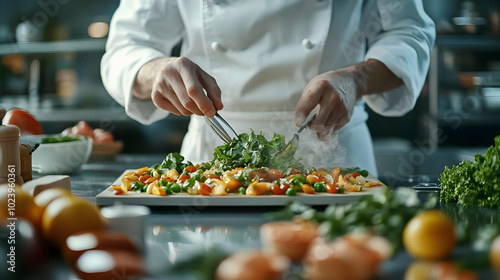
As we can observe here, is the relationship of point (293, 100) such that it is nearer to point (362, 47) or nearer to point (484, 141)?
point (362, 47)

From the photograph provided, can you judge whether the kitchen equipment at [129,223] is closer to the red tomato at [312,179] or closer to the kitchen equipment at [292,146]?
the red tomato at [312,179]

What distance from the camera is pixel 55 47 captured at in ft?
12.1

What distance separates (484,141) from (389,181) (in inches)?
89.9

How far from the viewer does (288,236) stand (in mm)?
724

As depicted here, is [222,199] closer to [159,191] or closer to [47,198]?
[159,191]

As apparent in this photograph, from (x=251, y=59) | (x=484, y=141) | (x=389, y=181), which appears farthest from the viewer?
(x=484, y=141)

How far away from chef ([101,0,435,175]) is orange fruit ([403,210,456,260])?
2.64 feet

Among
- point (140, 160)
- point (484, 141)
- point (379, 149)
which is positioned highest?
point (140, 160)

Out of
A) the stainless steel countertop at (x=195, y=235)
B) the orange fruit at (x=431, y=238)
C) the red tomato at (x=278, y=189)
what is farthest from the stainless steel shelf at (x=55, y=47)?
the orange fruit at (x=431, y=238)

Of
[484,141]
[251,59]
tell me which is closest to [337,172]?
[251,59]

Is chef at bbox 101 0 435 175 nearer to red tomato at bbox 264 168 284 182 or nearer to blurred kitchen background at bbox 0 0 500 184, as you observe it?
red tomato at bbox 264 168 284 182

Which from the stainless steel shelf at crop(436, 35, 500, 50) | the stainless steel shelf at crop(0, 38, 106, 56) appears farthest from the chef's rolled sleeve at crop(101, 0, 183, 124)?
the stainless steel shelf at crop(436, 35, 500, 50)

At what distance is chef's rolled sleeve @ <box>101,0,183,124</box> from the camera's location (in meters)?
1.75

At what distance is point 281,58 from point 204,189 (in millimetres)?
721
